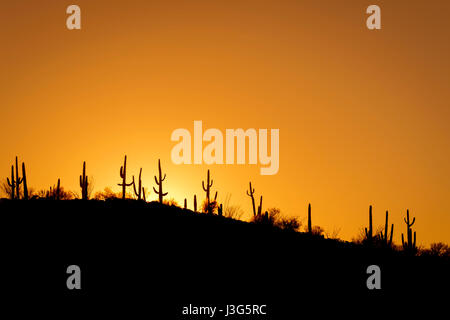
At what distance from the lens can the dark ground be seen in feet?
75.7

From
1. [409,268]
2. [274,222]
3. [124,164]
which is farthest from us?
[274,222]

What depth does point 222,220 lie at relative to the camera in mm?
34875

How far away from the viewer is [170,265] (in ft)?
86.6

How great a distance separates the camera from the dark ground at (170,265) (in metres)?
23.1

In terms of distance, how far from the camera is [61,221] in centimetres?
2939

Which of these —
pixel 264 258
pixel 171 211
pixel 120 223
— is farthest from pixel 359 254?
pixel 120 223

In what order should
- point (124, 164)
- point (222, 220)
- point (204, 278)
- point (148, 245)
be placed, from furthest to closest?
1. point (124, 164)
2. point (222, 220)
3. point (148, 245)
4. point (204, 278)

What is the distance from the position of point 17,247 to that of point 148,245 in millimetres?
5212

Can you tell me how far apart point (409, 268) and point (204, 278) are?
465 inches

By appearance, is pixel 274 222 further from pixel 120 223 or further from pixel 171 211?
pixel 120 223

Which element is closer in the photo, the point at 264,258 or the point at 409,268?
the point at 264,258
